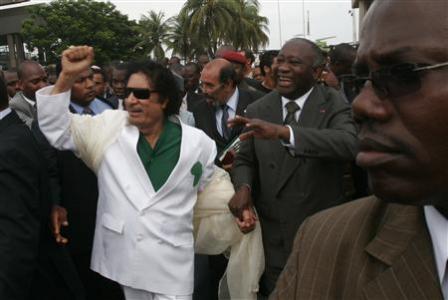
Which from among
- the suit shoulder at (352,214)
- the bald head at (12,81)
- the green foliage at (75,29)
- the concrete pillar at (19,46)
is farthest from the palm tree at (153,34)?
the suit shoulder at (352,214)

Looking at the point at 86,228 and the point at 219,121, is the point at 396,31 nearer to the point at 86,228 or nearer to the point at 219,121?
the point at 86,228

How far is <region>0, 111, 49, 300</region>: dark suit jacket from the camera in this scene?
9.11 feet

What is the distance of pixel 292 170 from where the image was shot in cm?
325

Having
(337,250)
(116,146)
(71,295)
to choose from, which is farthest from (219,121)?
(337,250)

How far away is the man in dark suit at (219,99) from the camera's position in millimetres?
4551

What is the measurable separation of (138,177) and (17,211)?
646 millimetres

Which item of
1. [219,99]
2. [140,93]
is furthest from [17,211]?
[219,99]

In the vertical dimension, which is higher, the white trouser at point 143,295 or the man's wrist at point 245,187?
the man's wrist at point 245,187

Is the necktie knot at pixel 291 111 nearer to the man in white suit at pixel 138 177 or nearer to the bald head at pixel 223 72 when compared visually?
the man in white suit at pixel 138 177

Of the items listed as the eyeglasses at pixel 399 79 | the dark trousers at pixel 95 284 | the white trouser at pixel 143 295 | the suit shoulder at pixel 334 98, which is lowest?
the dark trousers at pixel 95 284

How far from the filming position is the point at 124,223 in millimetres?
3043

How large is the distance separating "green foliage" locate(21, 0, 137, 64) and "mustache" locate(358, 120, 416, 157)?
139 ft

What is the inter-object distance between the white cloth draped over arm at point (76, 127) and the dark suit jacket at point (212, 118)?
1302mm

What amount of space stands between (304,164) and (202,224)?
760mm
